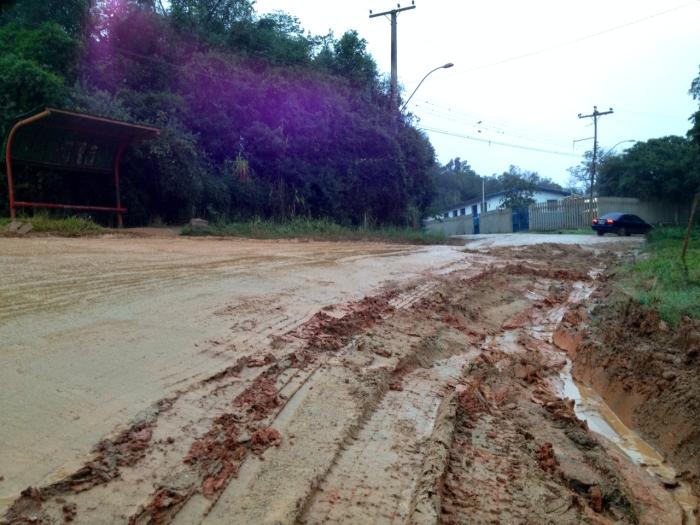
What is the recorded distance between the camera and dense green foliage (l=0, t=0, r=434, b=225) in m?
15.4

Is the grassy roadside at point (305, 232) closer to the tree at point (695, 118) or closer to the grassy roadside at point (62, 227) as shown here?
the grassy roadside at point (62, 227)

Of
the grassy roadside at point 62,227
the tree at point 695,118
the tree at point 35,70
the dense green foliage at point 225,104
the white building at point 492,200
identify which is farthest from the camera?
the white building at point 492,200

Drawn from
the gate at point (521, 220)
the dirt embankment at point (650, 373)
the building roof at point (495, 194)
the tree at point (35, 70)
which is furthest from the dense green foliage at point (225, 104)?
the building roof at point (495, 194)

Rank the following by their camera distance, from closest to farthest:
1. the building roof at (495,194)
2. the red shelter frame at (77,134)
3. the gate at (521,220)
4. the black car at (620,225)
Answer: the red shelter frame at (77,134), the black car at (620,225), the gate at (521,220), the building roof at (495,194)

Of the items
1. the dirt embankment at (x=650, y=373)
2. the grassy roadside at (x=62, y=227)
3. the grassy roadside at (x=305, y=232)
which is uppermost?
the grassy roadside at (x=62, y=227)

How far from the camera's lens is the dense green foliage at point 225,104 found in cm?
1542

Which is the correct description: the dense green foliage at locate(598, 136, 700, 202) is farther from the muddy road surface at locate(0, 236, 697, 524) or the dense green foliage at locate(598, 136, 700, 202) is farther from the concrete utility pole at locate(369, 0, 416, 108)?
the muddy road surface at locate(0, 236, 697, 524)

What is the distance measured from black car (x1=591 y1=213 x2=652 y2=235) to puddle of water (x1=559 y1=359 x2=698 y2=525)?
25227 mm

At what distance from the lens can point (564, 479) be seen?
3.25m

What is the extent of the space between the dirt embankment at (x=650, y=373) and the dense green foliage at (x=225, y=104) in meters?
12.3

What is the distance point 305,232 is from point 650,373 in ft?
42.4

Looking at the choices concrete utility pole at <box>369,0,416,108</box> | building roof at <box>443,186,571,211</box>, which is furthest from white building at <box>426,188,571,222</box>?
concrete utility pole at <box>369,0,416,108</box>

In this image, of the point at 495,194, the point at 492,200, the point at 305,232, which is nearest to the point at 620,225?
the point at 305,232

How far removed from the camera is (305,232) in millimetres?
17406
